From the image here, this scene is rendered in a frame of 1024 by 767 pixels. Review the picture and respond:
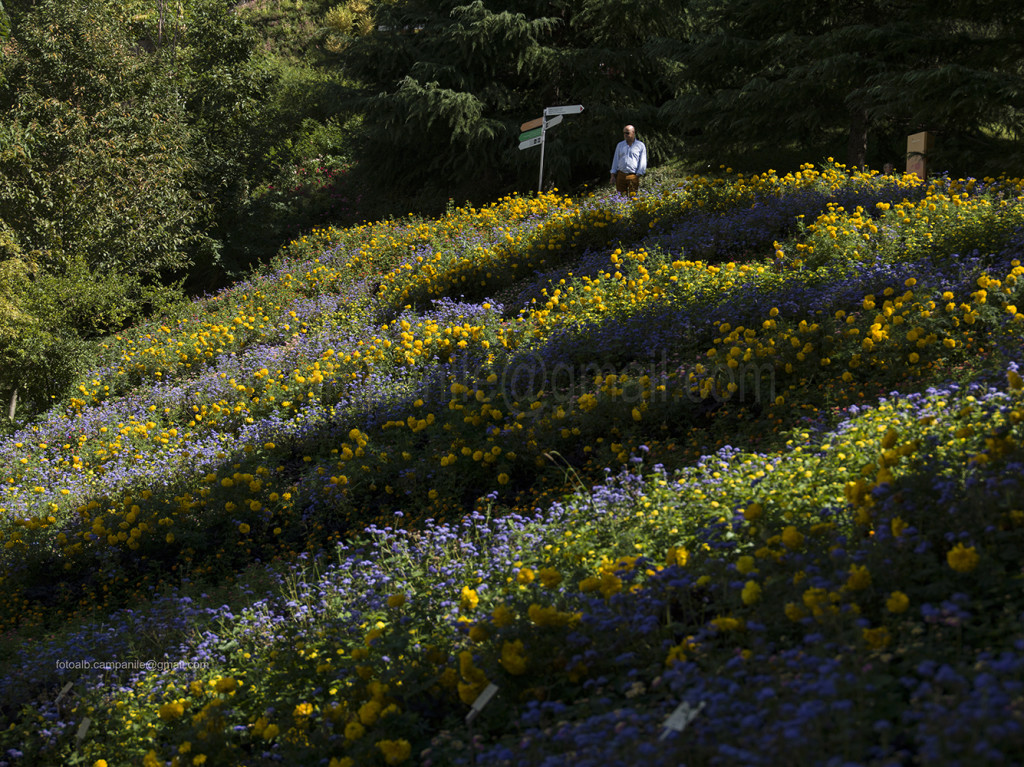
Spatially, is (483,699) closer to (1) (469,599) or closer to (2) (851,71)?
(1) (469,599)

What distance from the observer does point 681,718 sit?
1949mm

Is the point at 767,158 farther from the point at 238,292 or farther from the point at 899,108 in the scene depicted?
the point at 238,292

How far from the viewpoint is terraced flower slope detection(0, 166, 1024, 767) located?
7.30 ft

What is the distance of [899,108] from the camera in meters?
9.94

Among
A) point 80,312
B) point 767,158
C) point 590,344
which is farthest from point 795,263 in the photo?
point 80,312

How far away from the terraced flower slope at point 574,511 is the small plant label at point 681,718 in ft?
0.04

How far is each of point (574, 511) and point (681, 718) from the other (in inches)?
71.3

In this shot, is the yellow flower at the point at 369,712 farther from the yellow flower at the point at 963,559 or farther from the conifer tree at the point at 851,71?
the conifer tree at the point at 851,71

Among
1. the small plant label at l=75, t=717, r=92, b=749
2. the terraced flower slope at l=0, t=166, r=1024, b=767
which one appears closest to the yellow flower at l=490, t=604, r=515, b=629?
the terraced flower slope at l=0, t=166, r=1024, b=767

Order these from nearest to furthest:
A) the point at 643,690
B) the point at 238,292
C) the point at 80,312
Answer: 1. the point at 643,690
2. the point at 80,312
3. the point at 238,292

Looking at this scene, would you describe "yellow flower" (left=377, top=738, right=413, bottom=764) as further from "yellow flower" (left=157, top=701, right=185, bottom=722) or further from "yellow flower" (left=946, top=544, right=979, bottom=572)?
"yellow flower" (left=946, top=544, right=979, bottom=572)

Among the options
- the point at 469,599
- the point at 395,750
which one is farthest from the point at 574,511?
the point at 395,750

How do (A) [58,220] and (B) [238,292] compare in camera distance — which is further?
(A) [58,220]

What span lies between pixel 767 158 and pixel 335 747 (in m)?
14.5
